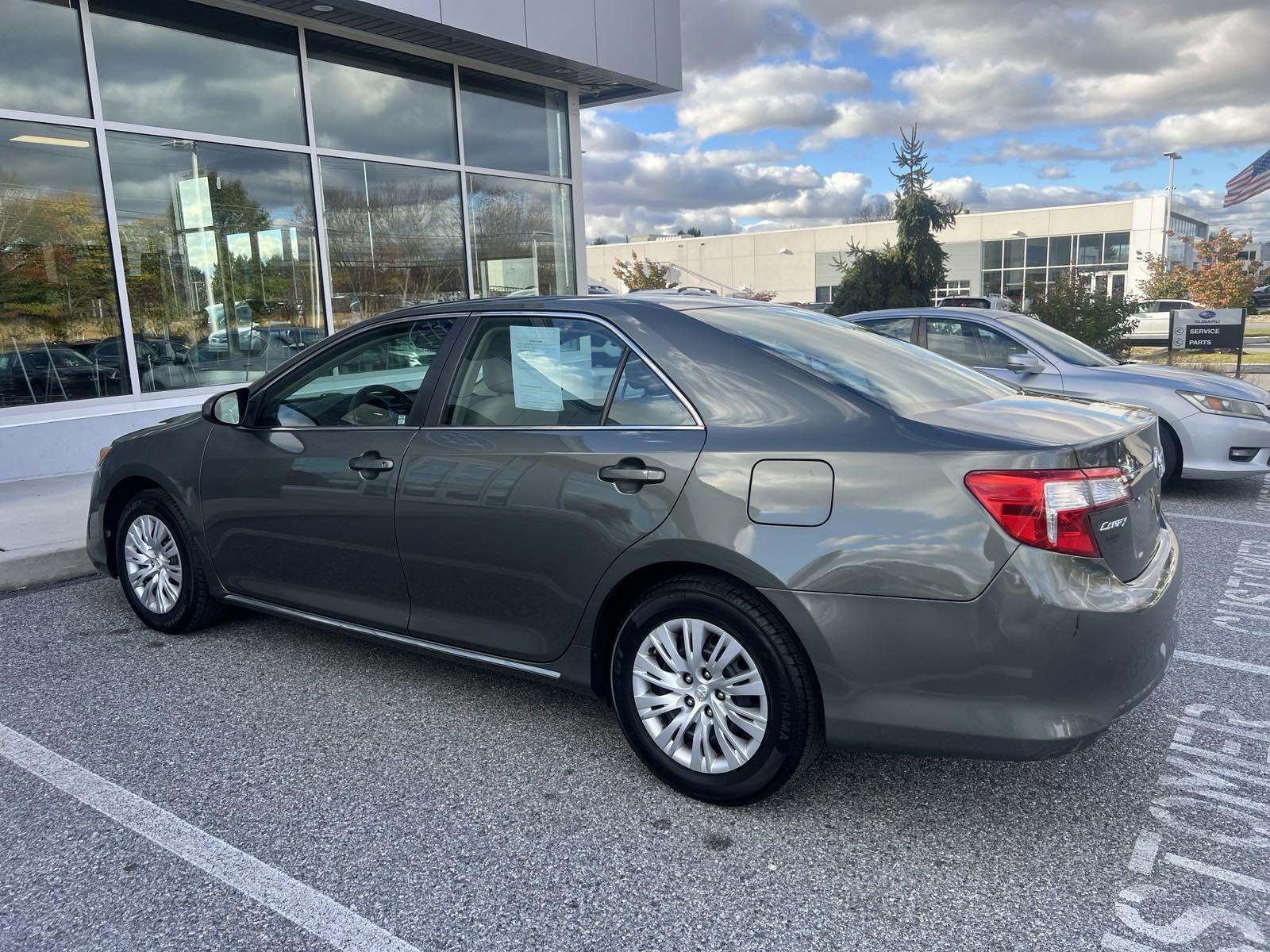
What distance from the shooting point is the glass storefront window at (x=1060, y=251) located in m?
47.6

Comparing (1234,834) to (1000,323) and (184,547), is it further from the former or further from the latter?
(1000,323)

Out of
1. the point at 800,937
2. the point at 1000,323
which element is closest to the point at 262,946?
the point at 800,937

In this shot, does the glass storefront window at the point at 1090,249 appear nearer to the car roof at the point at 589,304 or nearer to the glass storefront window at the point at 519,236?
the glass storefront window at the point at 519,236

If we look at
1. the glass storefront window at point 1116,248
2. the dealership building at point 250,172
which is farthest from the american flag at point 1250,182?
the dealership building at point 250,172

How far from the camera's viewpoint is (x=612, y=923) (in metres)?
2.45

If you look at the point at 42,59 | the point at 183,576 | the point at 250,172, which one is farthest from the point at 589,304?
the point at 250,172

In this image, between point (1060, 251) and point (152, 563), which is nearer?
point (152, 563)

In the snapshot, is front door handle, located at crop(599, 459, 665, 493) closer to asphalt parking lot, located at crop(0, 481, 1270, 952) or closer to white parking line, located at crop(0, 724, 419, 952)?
asphalt parking lot, located at crop(0, 481, 1270, 952)

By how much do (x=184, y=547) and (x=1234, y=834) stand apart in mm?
4289

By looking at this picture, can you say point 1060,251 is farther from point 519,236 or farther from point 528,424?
point 528,424

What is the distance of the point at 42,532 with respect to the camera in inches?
249

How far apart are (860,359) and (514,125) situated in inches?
416

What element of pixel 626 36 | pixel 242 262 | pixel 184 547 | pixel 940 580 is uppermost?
pixel 626 36

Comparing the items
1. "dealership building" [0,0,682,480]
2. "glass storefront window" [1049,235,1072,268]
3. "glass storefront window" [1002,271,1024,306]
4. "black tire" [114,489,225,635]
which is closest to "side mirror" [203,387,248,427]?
"black tire" [114,489,225,635]
